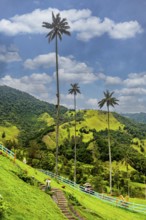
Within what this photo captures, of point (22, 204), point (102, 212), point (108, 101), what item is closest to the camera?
point (22, 204)

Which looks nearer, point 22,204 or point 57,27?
point 22,204

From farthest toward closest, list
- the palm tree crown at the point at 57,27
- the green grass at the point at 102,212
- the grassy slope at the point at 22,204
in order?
the palm tree crown at the point at 57,27 < the green grass at the point at 102,212 < the grassy slope at the point at 22,204

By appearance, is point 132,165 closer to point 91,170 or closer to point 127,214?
point 91,170

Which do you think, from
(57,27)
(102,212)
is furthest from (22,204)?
(57,27)

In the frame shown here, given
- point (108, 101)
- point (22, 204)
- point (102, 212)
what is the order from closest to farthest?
point (22, 204) → point (102, 212) → point (108, 101)

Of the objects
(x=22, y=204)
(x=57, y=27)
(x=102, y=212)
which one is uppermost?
(x=57, y=27)

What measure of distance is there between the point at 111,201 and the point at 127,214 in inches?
283

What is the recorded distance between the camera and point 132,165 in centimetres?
18962

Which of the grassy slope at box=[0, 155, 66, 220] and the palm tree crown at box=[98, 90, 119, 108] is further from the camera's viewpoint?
the palm tree crown at box=[98, 90, 119, 108]

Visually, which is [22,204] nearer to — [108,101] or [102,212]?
[102,212]

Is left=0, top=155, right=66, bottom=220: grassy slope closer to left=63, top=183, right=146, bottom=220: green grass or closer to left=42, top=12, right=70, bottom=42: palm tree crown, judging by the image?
left=63, top=183, right=146, bottom=220: green grass

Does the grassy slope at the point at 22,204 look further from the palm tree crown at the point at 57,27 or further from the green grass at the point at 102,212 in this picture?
the palm tree crown at the point at 57,27

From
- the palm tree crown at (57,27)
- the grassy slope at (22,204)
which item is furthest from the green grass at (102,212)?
the palm tree crown at (57,27)

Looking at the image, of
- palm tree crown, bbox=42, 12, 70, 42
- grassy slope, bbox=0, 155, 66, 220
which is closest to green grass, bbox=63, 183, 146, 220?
grassy slope, bbox=0, 155, 66, 220
